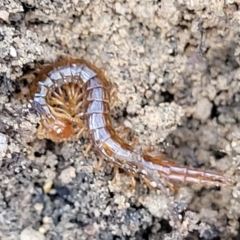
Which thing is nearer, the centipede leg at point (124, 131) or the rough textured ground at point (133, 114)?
the rough textured ground at point (133, 114)

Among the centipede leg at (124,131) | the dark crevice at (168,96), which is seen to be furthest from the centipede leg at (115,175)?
the dark crevice at (168,96)

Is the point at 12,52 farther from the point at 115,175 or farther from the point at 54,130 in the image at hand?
the point at 115,175

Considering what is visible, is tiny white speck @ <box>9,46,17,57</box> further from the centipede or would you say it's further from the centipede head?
the centipede head

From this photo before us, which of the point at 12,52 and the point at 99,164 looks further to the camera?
the point at 99,164

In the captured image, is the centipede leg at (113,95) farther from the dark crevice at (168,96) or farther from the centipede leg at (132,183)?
the centipede leg at (132,183)

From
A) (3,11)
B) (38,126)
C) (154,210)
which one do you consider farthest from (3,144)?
(154,210)

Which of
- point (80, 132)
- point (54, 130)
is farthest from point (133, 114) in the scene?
point (54, 130)

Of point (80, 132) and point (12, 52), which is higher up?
point (12, 52)
